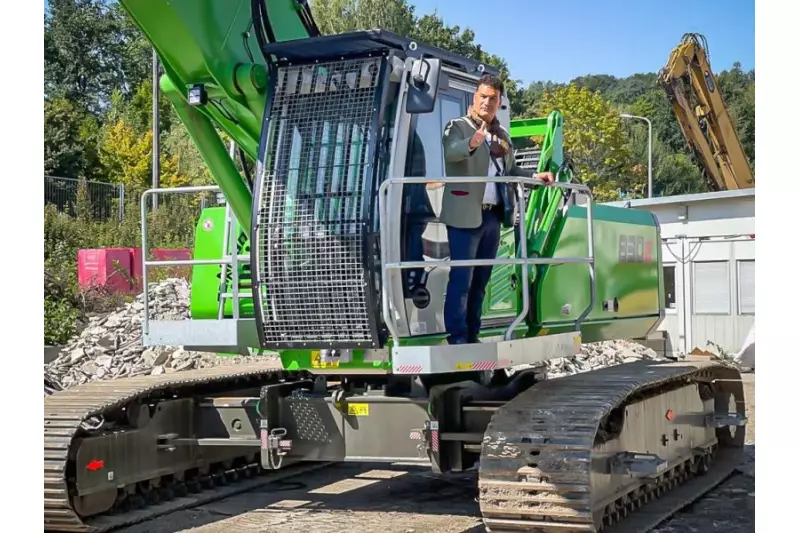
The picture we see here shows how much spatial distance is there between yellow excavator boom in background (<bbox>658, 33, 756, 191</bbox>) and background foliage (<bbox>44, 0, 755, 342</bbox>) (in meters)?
12.5

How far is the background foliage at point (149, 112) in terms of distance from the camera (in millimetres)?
37406

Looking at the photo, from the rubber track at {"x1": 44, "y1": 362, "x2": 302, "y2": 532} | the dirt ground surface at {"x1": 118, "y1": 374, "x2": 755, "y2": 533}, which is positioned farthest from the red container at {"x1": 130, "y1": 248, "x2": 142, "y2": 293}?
the rubber track at {"x1": 44, "y1": 362, "x2": 302, "y2": 532}

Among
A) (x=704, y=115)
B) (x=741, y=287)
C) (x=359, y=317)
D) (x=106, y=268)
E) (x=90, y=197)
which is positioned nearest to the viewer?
(x=359, y=317)

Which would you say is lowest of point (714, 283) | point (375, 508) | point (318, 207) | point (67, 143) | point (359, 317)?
point (375, 508)

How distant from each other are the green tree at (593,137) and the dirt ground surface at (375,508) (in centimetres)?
3137

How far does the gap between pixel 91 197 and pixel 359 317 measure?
23859mm

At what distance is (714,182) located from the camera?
23.3 meters

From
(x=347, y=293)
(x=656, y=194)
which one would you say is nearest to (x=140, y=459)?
(x=347, y=293)

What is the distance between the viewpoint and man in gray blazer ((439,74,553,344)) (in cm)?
654

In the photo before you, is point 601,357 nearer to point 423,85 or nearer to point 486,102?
point 486,102

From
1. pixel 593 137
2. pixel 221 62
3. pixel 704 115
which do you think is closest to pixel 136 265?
pixel 704 115

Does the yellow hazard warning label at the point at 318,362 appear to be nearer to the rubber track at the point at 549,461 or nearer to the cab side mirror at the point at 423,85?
the rubber track at the point at 549,461

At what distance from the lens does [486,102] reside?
6598 mm

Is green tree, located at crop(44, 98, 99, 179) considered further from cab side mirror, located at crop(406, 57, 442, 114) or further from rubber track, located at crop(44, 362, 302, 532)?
cab side mirror, located at crop(406, 57, 442, 114)
